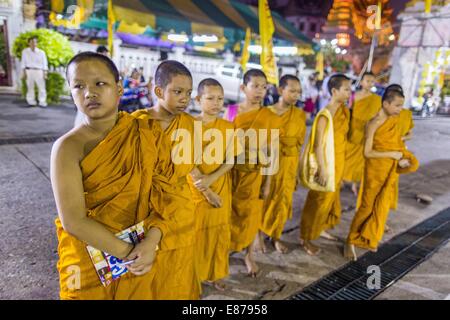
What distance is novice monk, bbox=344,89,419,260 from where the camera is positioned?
3092 mm

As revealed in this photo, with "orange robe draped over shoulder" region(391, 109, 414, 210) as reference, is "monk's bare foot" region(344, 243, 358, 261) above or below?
below

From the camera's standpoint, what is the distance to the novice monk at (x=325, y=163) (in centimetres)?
311

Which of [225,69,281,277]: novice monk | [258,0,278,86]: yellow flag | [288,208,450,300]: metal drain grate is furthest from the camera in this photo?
[258,0,278,86]: yellow flag

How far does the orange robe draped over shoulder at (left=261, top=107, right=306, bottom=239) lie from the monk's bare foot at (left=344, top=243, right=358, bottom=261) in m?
0.66

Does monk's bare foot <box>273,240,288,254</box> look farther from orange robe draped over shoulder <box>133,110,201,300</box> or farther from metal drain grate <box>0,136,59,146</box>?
metal drain grate <box>0,136,59,146</box>

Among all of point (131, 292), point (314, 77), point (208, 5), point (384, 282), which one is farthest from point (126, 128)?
point (314, 77)

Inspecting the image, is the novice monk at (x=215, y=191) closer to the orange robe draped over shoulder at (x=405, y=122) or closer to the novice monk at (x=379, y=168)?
the novice monk at (x=379, y=168)

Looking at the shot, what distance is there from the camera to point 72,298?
1.52 metres

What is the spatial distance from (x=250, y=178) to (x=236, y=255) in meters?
0.83

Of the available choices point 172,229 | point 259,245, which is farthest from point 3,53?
point 172,229

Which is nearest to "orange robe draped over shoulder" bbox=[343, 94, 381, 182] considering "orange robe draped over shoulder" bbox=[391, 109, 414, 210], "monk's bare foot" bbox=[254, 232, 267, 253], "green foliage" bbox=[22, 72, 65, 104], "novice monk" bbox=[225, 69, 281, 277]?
"orange robe draped over shoulder" bbox=[391, 109, 414, 210]

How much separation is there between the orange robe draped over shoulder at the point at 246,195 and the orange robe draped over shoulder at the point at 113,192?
53.5 inches

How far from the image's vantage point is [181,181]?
1920 mm

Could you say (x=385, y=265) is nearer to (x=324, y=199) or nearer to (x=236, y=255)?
(x=324, y=199)
